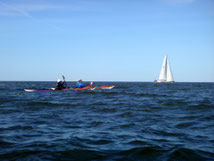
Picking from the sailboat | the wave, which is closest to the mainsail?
the sailboat

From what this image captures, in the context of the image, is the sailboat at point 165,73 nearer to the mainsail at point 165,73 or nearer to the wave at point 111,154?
the mainsail at point 165,73

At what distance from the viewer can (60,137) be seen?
6.38 m

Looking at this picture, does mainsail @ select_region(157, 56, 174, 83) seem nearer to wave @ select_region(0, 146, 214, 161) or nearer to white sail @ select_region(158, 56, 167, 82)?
white sail @ select_region(158, 56, 167, 82)

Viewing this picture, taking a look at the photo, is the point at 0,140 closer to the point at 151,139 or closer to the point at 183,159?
the point at 151,139

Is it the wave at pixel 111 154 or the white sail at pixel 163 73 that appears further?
the white sail at pixel 163 73

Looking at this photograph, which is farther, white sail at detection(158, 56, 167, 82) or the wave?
white sail at detection(158, 56, 167, 82)

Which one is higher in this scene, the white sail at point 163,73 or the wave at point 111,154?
the white sail at point 163,73

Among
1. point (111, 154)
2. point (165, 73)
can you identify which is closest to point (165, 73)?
point (165, 73)

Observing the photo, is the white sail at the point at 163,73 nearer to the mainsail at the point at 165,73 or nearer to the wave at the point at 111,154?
the mainsail at the point at 165,73

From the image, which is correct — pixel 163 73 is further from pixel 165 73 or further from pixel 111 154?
pixel 111 154

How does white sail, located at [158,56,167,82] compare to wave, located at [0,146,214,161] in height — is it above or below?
above

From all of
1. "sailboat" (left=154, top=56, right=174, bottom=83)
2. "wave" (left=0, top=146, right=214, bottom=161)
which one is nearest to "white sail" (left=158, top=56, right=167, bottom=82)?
"sailboat" (left=154, top=56, right=174, bottom=83)

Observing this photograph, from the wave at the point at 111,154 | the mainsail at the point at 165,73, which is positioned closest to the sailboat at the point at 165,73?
the mainsail at the point at 165,73

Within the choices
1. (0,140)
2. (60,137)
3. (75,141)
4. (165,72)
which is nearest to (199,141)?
(75,141)
